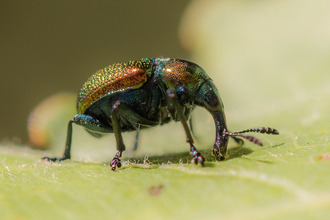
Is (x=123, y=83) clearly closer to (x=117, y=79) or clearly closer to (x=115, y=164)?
(x=117, y=79)

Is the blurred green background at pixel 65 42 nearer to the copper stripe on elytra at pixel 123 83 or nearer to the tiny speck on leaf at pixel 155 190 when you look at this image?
the copper stripe on elytra at pixel 123 83

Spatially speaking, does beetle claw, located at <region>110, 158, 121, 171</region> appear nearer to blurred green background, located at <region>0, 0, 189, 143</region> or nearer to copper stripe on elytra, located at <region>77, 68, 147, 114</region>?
copper stripe on elytra, located at <region>77, 68, 147, 114</region>

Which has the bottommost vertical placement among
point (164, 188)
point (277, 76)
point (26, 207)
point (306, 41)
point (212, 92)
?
point (26, 207)

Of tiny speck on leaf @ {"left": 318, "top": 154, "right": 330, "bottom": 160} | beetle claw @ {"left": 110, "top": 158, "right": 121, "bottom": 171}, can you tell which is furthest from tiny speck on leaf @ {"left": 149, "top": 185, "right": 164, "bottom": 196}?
tiny speck on leaf @ {"left": 318, "top": 154, "right": 330, "bottom": 160}

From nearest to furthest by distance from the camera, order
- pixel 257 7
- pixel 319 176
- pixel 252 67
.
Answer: pixel 319 176 → pixel 252 67 → pixel 257 7

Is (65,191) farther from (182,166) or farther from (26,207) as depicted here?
(182,166)

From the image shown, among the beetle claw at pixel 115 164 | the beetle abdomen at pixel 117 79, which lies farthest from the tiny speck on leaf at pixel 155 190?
the beetle abdomen at pixel 117 79

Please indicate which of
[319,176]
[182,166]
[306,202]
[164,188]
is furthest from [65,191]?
[319,176]
